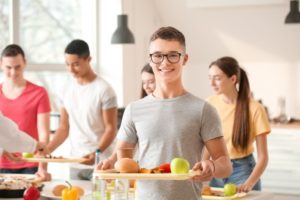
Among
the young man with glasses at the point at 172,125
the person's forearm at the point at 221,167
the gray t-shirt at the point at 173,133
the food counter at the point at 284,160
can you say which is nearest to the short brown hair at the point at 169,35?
the young man with glasses at the point at 172,125

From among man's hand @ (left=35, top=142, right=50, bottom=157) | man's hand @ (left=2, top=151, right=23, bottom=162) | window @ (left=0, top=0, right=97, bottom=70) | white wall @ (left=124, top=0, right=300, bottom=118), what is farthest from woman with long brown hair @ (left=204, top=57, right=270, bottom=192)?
window @ (left=0, top=0, right=97, bottom=70)

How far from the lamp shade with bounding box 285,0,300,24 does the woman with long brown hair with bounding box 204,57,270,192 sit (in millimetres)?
2559

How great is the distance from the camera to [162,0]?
25.0 feet

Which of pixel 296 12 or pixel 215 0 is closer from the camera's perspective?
pixel 296 12

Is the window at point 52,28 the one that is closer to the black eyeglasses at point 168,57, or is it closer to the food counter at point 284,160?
the food counter at point 284,160

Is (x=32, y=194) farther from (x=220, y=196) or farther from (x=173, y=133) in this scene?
(x=173, y=133)

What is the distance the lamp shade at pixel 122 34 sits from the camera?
22.0 feet

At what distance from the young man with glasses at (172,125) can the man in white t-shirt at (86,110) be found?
1704 millimetres

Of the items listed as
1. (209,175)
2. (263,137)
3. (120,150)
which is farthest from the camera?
(263,137)

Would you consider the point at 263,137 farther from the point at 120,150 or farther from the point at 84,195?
the point at 120,150

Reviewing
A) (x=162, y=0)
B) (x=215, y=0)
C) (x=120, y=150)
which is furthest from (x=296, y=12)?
(x=120, y=150)

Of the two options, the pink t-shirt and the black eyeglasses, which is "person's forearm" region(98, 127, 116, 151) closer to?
the pink t-shirt

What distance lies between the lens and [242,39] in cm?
768

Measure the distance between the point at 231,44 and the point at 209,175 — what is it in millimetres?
5203
